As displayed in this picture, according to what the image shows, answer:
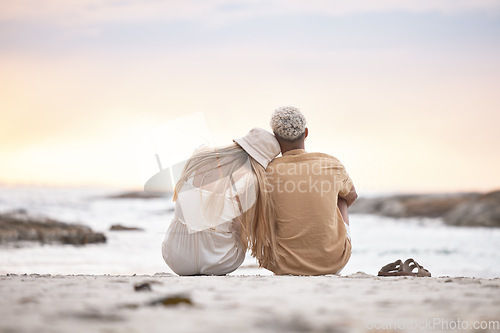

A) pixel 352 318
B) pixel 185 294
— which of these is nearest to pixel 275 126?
pixel 185 294

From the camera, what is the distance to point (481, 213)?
1848 centimetres

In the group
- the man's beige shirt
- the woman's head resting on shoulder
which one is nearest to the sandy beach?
the man's beige shirt

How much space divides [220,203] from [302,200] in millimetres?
677

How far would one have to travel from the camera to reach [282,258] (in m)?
4.76

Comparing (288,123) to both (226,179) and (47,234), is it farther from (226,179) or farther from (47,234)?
(47,234)

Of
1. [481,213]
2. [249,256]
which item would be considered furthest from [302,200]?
[481,213]

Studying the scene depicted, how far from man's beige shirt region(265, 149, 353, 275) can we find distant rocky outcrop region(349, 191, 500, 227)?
14.5m

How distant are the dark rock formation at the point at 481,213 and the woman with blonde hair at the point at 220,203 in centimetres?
1487

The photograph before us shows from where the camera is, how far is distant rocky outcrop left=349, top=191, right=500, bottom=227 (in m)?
18.3

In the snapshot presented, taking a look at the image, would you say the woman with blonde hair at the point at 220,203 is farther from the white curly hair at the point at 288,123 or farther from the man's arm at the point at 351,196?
the man's arm at the point at 351,196

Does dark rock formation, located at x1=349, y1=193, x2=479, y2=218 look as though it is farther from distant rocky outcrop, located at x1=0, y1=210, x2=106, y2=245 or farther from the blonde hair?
the blonde hair

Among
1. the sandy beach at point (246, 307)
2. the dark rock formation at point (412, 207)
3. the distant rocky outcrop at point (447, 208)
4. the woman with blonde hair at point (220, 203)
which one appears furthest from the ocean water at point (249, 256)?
the dark rock formation at point (412, 207)

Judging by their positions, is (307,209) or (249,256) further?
(249,256)

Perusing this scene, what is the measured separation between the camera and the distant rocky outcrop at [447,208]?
18322mm
